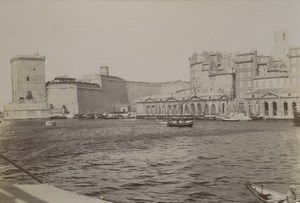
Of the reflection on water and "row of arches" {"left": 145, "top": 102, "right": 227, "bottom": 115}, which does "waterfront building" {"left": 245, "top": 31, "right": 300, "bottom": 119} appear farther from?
the reflection on water

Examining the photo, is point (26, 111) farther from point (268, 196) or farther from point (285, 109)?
point (268, 196)

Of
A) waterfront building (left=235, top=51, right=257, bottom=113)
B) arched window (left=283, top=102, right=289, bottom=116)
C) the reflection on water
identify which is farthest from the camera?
waterfront building (left=235, top=51, right=257, bottom=113)

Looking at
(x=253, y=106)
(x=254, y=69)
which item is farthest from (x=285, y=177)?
(x=254, y=69)

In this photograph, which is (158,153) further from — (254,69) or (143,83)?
(143,83)

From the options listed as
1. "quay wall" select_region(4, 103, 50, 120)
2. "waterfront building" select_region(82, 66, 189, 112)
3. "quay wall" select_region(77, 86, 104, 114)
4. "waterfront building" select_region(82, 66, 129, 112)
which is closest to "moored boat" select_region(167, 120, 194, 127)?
"quay wall" select_region(4, 103, 50, 120)

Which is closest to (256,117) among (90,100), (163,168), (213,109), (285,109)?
(285,109)

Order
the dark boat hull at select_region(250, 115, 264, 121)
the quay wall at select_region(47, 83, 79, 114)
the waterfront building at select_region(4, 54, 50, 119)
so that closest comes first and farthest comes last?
the dark boat hull at select_region(250, 115, 264, 121)
the waterfront building at select_region(4, 54, 50, 119)
the quay wall at select_region(47, 83, 79, 114)
